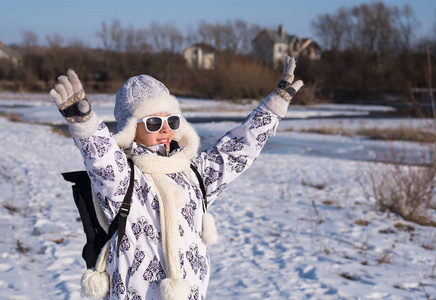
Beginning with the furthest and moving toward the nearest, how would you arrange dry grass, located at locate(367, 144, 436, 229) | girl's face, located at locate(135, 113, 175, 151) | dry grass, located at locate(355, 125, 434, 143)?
dry grass, located at locate(355, 125, 434, 143)
dry grass, located at locate(367, 144, 436, 229)
girl's face, located at locate(135, 113, 175, 151)

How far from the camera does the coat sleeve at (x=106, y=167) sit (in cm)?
165

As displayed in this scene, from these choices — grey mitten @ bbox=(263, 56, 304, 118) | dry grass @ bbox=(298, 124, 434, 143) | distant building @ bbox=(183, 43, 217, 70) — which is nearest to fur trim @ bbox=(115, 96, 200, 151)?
grey mitten @ bbox=(263, 56, 304, 118)

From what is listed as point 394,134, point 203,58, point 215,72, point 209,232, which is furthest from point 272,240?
point 203,58

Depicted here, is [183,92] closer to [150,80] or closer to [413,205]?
[413,205]

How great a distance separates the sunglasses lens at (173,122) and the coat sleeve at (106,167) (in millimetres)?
286

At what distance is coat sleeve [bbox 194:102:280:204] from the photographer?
2.09 metres

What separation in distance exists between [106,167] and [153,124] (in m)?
0.35

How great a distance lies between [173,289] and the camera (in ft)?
5.93

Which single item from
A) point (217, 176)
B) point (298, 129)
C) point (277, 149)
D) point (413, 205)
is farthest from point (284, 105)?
point (298, 129)

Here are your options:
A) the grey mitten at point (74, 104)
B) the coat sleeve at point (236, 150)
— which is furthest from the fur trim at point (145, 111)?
the grey mitten at point (74, 104)

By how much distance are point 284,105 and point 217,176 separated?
1.47ft

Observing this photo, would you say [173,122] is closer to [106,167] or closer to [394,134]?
[106,167]

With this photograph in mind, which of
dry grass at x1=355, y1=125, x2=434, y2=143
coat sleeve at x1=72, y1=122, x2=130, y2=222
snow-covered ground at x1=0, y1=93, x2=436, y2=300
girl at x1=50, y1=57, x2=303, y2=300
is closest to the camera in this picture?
coat sleeve at x1=72, y1=122, x2=130, y2=222

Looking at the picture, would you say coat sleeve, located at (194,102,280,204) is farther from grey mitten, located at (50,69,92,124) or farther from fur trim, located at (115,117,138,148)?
grey mitten, located at (50,69,92,124)
